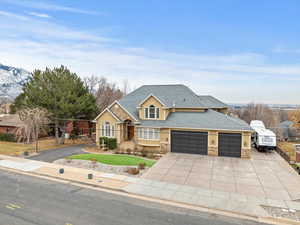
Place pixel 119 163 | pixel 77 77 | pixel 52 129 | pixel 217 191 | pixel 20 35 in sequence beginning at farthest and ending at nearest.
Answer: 1. pixel 52 129
2. pixel 77 77
3. pixel 20 35
4. pixel 119 163
5. pixel 217 191

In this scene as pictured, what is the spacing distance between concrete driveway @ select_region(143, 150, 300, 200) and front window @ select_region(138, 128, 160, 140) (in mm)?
3056

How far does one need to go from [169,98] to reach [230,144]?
33.4 ft

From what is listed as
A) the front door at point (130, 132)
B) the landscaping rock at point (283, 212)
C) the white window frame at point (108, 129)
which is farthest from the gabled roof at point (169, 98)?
the landscaping rock at point (283, 212)

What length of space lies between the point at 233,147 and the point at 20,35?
87.0 ft

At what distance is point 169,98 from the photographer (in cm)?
2703

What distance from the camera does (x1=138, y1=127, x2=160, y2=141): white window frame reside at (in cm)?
2327

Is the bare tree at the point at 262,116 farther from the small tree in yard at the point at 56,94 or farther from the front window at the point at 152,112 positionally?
the small tree in yard at the point at 56,94

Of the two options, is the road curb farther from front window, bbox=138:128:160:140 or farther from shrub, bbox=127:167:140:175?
front window, bbox=138:128:160:140

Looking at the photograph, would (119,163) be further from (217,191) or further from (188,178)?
(217,191)

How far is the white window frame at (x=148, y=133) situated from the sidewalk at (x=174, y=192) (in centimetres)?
891

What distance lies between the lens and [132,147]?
23.9 meters

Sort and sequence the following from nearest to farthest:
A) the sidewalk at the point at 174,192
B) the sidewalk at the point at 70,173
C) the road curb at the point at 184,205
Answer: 1. the road curb at the point at 184,205
2. the sidewalk at the point at 174,192
3. the sidewalk at the point at 70,173

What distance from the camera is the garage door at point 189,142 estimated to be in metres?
21.6

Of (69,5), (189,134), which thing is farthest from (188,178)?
(69,5)
